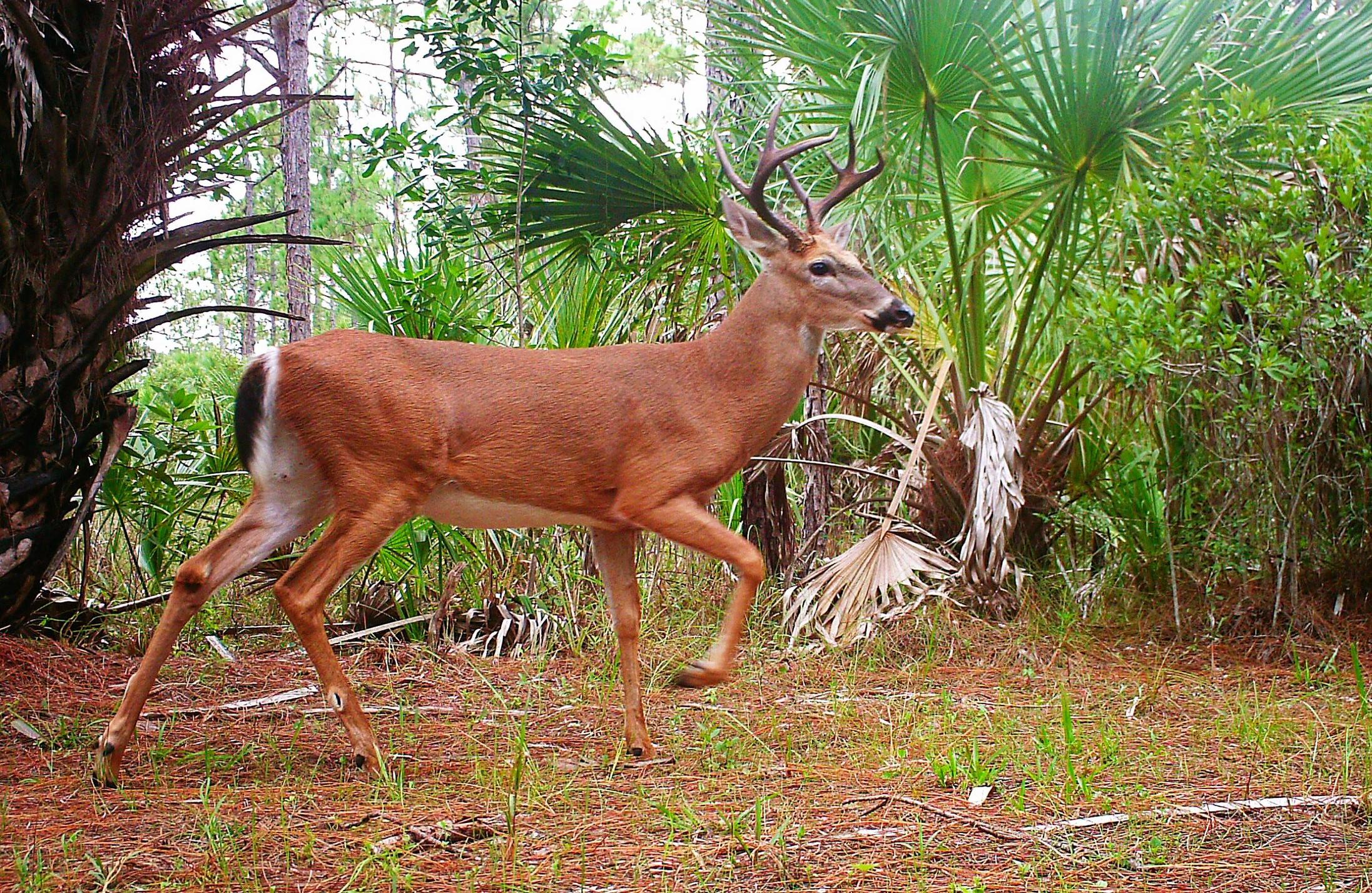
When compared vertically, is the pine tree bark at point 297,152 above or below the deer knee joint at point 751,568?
above

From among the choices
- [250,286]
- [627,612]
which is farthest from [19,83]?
[250,286]

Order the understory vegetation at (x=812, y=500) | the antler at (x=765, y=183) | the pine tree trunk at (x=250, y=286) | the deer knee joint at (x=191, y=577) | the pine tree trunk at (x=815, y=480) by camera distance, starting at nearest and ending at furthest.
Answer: the understory vegetation at (x=812, y=500) < the deer knee joint at (x=191, y=577) < the antler at (x=765, y=183) < the pine tree trunk at (x=815, y=480) < the pine tree trunk at (x=250, y=286)

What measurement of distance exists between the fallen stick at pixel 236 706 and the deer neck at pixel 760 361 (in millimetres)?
2328

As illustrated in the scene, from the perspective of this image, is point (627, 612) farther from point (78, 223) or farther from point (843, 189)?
point (78, 223)

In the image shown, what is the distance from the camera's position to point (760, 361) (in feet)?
15.9

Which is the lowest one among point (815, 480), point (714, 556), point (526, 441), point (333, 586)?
point (815, 480)

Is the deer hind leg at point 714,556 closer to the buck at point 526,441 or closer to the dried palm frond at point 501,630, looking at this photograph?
the buck at point 526,441

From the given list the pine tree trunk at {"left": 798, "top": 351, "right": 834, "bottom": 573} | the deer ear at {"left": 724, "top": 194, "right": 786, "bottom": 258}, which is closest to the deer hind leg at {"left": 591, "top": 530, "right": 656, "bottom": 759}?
the deer ear at {"left": 724, "top": 194, "right": 786, "bottom": 258}

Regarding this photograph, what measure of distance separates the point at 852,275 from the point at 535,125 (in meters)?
2.61

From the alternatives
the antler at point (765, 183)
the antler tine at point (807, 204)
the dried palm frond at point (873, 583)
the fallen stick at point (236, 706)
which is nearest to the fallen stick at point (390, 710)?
the fallen stick at point (236, 706)

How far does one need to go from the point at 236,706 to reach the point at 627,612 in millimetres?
1765

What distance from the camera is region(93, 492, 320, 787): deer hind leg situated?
154 inches

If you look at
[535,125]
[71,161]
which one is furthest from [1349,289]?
[71,161]

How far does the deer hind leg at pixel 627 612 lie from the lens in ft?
14.8
